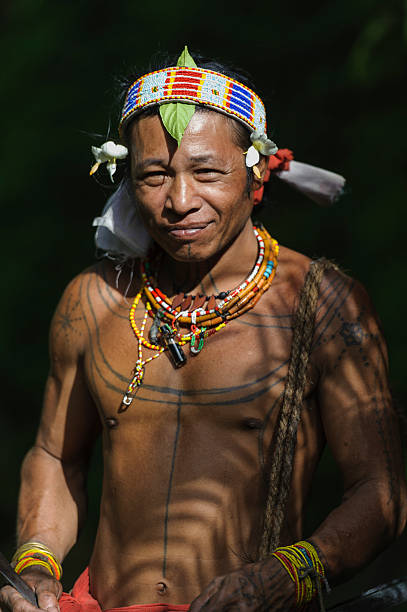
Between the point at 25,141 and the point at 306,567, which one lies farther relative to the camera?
the point at 25,141

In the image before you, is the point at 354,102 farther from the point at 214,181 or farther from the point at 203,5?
the point at 214,181

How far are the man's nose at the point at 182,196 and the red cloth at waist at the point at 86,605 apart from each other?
46.2 inches

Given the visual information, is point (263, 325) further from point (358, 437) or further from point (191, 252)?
point (358, 437)

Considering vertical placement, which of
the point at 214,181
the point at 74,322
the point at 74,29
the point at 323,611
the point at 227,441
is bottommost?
the point at 323,611

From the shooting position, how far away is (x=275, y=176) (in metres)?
3.08

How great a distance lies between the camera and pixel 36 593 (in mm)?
2578

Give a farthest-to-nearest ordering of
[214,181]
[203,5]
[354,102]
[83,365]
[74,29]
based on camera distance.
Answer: [74,29], [203,5], [354,102], [83,365], [214,181]

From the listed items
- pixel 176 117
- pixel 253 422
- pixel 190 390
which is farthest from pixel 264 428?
pixel 176 117

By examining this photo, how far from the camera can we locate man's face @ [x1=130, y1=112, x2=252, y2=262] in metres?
2.62

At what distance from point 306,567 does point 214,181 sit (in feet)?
3.75

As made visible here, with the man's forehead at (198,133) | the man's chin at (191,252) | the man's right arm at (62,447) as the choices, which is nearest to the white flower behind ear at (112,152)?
the man's forehead at (198,133)

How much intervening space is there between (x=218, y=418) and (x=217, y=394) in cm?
7

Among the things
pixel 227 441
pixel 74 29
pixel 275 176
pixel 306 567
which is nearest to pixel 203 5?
pixel 74 29

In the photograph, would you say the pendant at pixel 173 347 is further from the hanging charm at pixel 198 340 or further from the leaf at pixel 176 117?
the leaf at pixel 176 117
